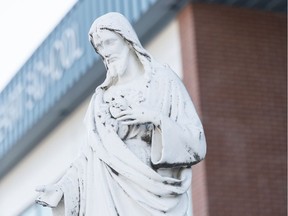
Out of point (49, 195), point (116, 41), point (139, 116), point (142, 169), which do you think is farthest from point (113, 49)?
point (49, 195)

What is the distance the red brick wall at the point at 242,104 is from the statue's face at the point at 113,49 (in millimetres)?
10800

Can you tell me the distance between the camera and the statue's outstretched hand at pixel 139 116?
22.5 feet

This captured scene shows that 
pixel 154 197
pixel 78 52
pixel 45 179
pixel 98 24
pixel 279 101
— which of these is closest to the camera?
pixel 154 197

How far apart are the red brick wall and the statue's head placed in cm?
1080

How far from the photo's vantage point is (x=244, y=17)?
1938 centimetres

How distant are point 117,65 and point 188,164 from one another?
0.86 meters

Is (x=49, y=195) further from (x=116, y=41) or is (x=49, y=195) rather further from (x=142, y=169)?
(x=116, y=41)

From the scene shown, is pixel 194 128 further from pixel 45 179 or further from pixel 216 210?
pixel 45 179

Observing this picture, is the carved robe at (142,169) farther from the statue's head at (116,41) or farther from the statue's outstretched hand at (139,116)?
the statue's head at (116,41)

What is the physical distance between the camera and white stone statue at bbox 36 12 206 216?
682 cm

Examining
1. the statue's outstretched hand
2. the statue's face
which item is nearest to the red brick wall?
the statue's face

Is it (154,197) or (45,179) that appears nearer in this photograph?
(154,197)

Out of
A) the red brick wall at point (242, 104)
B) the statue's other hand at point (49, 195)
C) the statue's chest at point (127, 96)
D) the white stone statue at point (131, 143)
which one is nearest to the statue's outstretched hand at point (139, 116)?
the white stone statue at point (131, 143)

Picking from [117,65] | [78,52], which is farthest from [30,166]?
[117,65]
